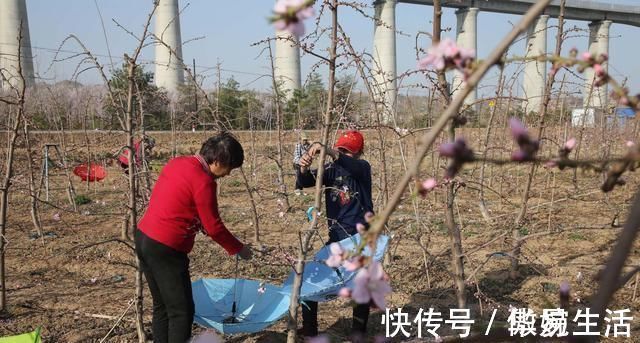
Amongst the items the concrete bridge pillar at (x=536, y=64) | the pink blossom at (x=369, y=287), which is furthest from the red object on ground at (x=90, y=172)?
the pink blossom at (x=369, y=287)

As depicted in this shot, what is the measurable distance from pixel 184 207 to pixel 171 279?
1.13 feet

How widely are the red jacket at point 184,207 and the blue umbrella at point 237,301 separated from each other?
575mm

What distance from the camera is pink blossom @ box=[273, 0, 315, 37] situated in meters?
0.62

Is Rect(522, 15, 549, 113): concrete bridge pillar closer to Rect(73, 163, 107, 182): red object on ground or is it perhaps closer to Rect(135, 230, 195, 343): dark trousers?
Rect(135, 230, 195, 343): dark trousers

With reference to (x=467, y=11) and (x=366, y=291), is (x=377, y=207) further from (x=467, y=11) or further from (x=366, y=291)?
(x=467, y=11)

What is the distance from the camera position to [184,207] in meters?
2.46

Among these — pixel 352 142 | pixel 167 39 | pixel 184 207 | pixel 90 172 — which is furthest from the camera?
pixel 167 39

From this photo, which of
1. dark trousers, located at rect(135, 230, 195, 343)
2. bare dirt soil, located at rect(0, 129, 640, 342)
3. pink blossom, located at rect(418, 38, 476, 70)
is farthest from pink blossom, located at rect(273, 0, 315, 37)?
dark trousers, located at rect(135, 230, 195, 343)

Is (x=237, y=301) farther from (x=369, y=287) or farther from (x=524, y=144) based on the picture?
(x=524, y=144)

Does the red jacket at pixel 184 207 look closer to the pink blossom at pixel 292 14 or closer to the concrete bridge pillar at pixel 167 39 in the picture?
the pink blossom at pixel 292 14

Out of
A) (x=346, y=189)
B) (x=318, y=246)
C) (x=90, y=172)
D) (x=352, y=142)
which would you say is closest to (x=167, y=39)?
(x=90, y=172)

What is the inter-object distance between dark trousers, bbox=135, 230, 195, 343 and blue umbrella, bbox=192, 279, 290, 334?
0.27 meters

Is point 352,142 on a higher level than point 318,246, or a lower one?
higher

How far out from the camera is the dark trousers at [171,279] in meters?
2.49
